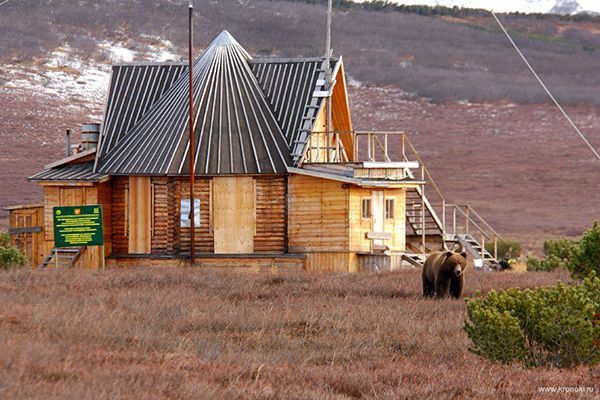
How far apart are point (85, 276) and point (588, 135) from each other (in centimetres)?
7528

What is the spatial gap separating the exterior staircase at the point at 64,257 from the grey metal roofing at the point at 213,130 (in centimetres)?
247

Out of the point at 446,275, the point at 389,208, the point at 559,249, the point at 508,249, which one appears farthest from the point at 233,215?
the point at 508,249

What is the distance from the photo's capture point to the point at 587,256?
2619 cm

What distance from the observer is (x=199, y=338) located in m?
17.1

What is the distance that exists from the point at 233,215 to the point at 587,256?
12703mm

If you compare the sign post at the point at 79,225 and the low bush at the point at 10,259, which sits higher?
the sign post at the point at 79,225

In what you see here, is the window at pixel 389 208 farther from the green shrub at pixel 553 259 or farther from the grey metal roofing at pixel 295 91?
the green shrub at pixel 553 259

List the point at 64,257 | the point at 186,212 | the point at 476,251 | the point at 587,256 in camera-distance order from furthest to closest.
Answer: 1. the point at 476,251
2. the point at 186,212
3. the point at 64,257
4. the point at 587,256

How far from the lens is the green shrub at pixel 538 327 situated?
A: 51.5 feet

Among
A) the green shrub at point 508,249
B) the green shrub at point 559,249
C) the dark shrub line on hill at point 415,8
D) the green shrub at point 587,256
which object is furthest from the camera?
the dark shrub line on hill at point 415,8

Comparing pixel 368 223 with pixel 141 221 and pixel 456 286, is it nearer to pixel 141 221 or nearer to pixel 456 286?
pixel 141 221

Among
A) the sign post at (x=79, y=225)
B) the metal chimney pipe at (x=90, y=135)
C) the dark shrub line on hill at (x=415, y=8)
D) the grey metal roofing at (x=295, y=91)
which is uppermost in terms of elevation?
the dark shrub line on hill at (x=415, y=8)

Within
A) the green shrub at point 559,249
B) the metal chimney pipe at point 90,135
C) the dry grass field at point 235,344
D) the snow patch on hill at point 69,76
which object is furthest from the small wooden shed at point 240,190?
A: the snow patch on hill at point 69,76

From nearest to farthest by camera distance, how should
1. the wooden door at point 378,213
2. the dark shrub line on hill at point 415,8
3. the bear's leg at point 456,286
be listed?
the bear's leg at point 456,286 → the wooden door at point 378,213 → the dark shrub line on hill at point 415,8
